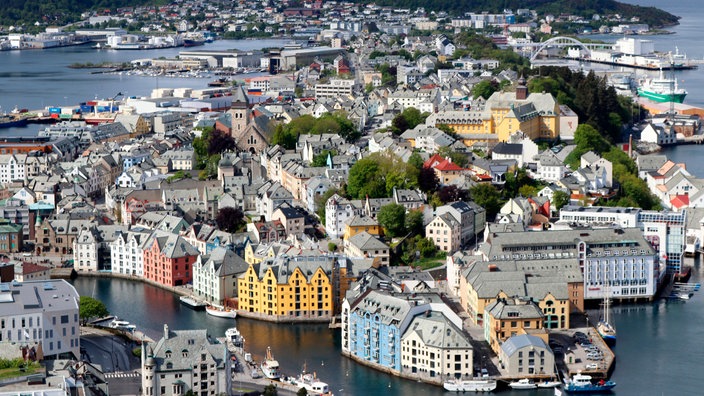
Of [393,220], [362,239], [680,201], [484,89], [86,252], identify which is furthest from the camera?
[484,89]

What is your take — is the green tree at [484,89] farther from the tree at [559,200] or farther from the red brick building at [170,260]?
the red brick building at [170,260]

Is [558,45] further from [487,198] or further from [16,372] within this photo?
[16,372]

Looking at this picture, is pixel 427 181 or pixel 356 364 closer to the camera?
pixel 356 364

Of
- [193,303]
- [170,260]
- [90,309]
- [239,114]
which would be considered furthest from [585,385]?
[239,114]

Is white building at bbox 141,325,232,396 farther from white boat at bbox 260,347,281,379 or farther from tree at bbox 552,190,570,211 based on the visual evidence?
tree at bbox 552,190,570,211

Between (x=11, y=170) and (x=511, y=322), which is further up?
(x=511, y=322)

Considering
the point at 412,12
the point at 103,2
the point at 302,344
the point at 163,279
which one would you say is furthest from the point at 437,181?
the point at 103,2

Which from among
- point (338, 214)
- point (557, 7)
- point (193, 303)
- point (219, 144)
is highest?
point (557, 7)

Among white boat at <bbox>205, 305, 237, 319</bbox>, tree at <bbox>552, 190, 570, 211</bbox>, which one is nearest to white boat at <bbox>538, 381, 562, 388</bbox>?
white boat at <bbox>205, 305, 237, 319</bbox>
